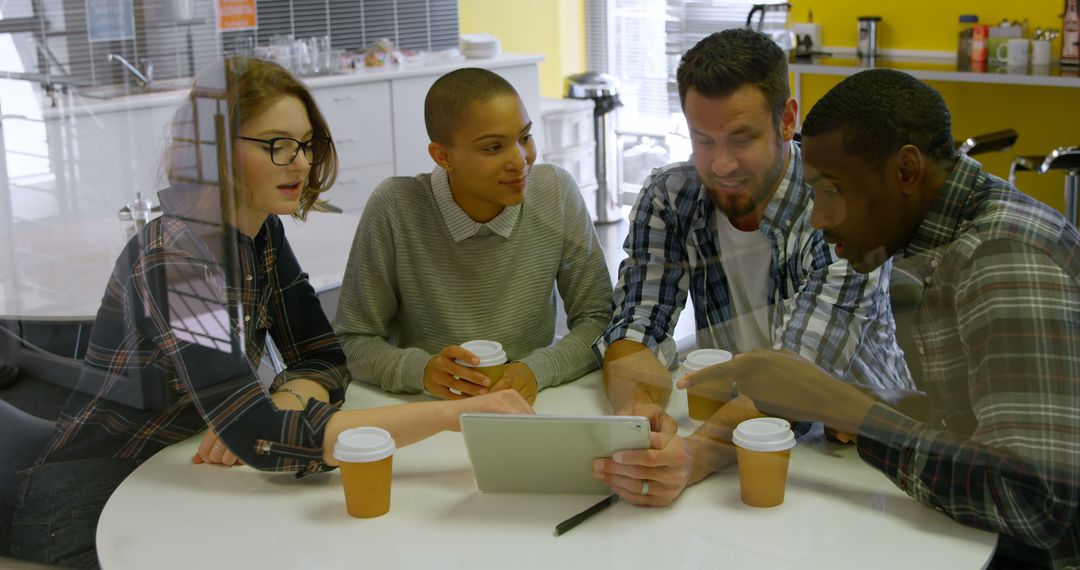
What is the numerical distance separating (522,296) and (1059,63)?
1.38 meters

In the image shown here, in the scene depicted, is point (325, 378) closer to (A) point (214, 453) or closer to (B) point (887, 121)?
(A) point (214, 453)

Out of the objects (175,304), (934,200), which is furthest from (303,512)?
(934,200)

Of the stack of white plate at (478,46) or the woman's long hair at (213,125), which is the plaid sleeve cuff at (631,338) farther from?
the stack of white plate at (478,46)

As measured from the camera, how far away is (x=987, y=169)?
1185 millimetres

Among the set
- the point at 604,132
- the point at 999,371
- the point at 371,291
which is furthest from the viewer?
the point at 604,132

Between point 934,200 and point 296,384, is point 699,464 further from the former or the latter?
point 296,384

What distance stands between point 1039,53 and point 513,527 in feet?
5.59

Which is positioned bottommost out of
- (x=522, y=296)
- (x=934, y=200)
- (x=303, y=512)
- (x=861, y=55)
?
(x=303, y=512)

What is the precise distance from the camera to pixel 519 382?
1469 millimetres

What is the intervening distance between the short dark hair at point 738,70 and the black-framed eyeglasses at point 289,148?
1.59 feet

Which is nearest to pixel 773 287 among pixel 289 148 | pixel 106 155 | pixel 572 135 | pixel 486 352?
pixel 486 352

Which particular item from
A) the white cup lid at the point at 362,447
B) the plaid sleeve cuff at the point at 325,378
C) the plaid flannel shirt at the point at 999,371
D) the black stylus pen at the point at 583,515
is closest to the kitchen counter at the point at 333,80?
the plaid sleeve cuff at the point at 325,378

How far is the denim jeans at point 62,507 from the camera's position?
52.1 inches

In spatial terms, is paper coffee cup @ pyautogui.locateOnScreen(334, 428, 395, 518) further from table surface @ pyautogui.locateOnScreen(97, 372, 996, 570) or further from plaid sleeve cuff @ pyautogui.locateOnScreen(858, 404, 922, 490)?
plaid sleeve cuff @ pyautogui.locateOnScreen(858, 404, 922, 490)
